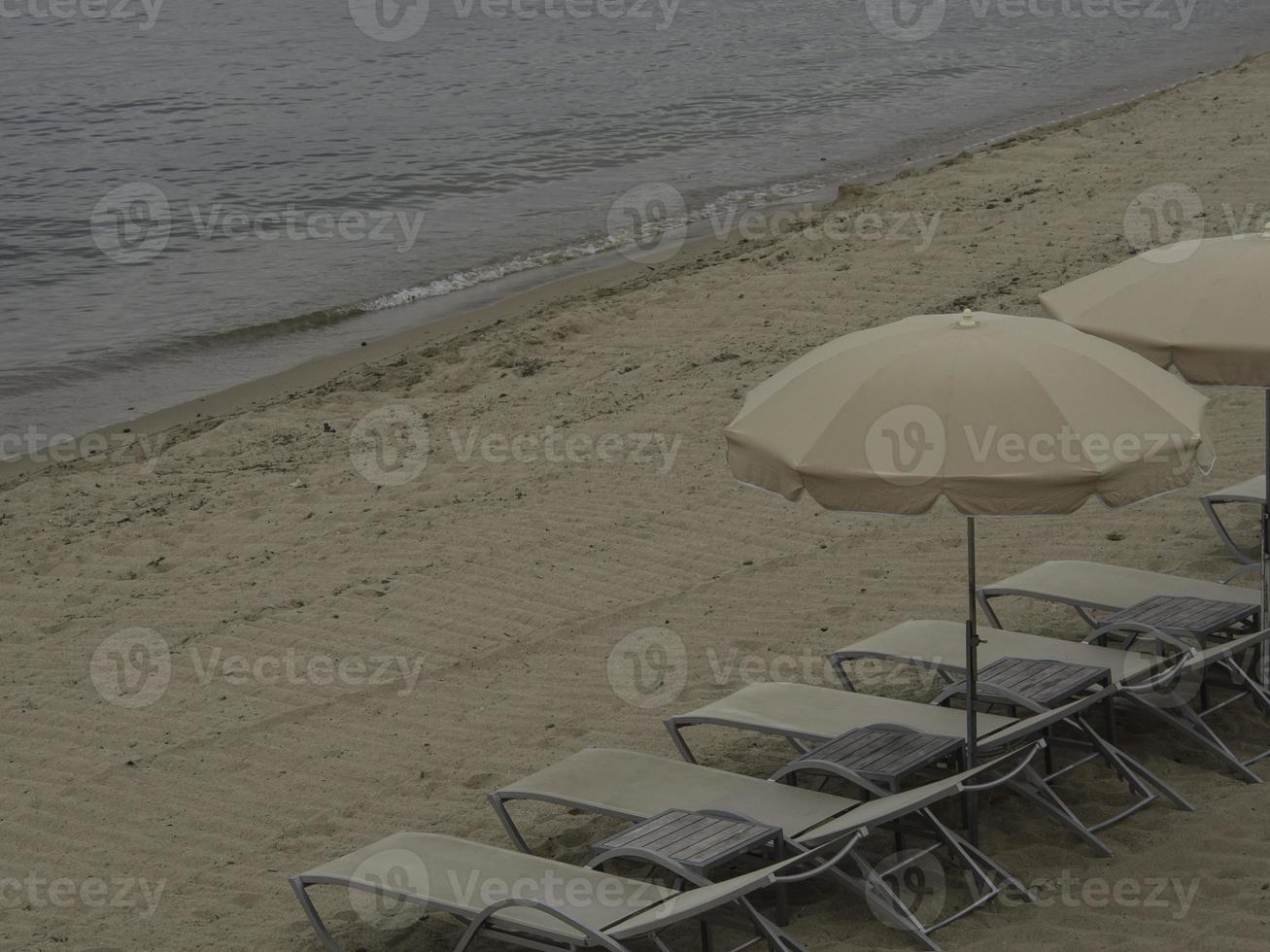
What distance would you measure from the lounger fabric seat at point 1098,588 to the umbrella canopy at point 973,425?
6.29 ft

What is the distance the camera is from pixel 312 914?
528 centimetres

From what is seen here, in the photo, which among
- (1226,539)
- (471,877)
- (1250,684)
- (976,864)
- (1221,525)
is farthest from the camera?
(1221,525)

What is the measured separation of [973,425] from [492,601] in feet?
14.2

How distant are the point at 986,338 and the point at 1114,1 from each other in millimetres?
39759

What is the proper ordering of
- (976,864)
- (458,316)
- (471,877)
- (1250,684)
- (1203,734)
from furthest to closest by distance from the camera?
(458,316), (1250,684), (1203,734), (976,864), (471,877)

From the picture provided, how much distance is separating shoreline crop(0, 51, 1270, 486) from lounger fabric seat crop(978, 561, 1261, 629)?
8.02 metres

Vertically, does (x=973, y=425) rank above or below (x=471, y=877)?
above

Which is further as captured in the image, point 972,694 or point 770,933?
point 972,694

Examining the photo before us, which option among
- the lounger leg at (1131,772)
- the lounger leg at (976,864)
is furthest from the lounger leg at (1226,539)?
the lounger leg at (976,864)

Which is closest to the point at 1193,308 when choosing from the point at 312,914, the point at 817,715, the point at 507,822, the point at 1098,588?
the point at 1098,588

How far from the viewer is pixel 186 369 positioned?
15.7 m

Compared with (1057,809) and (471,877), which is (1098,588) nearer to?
(1057,809)

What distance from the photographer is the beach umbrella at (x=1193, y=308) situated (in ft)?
19.4

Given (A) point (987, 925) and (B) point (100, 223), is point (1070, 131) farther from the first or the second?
(A) point (987, 925)
